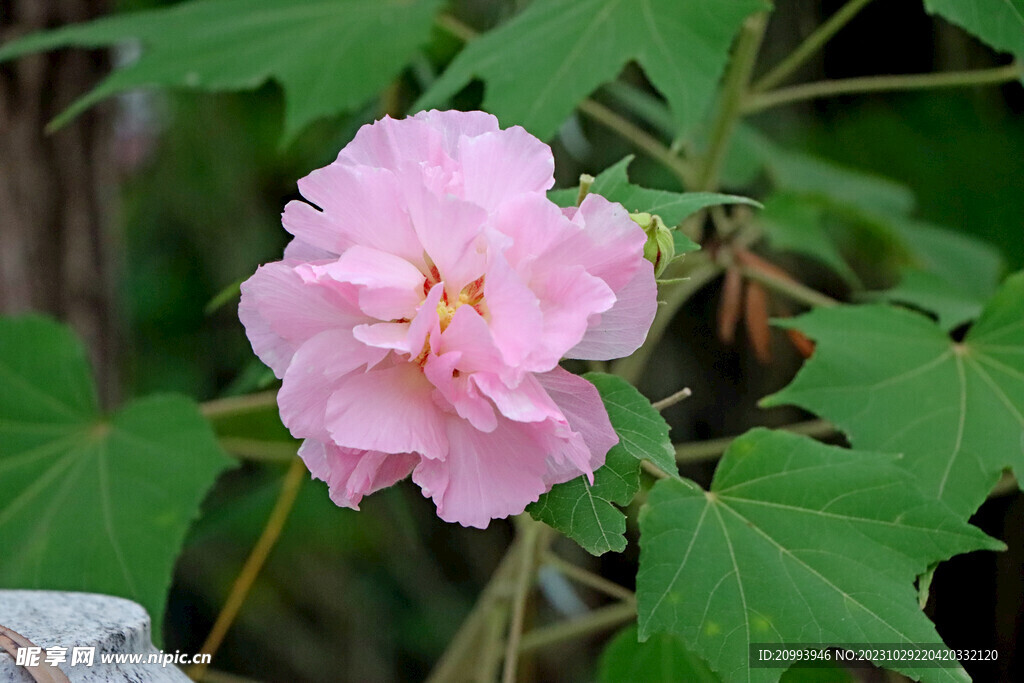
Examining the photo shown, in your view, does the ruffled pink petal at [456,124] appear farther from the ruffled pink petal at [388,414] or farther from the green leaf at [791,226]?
the green leaf at [791,226]

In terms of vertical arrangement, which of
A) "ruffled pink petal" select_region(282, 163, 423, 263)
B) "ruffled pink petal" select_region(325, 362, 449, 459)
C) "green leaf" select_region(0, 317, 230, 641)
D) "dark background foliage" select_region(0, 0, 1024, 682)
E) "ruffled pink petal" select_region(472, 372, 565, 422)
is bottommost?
"dark background foliage" select_region(0, 0, 1024, 682)

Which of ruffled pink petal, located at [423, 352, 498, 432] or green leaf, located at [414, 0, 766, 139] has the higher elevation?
green leaf, located at [414, 0, 766, 139]

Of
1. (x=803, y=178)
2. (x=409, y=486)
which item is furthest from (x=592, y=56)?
(x=409, y=486)

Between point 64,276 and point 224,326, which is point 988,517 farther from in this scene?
point 224,326

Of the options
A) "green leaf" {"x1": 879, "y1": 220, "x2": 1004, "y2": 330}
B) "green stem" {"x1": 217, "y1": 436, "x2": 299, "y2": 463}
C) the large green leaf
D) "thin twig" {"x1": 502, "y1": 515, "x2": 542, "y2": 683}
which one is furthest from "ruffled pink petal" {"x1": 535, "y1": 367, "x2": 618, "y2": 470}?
"green leaf" {"x1": 879, "y1": 220, "x2": 1004, "y2": 330}

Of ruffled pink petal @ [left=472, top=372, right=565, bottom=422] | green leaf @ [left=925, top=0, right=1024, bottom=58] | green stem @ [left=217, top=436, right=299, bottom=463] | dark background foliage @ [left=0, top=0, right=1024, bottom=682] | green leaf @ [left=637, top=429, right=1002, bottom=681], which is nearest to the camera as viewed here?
ruffled pink petal @ [left=472, top=372, right=565, bottom=422]

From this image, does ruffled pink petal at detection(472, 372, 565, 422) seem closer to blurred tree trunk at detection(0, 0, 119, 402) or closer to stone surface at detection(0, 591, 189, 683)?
stone surface at detection(0, 591, 189, 683)

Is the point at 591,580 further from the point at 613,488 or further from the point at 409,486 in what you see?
the point at 409,486
